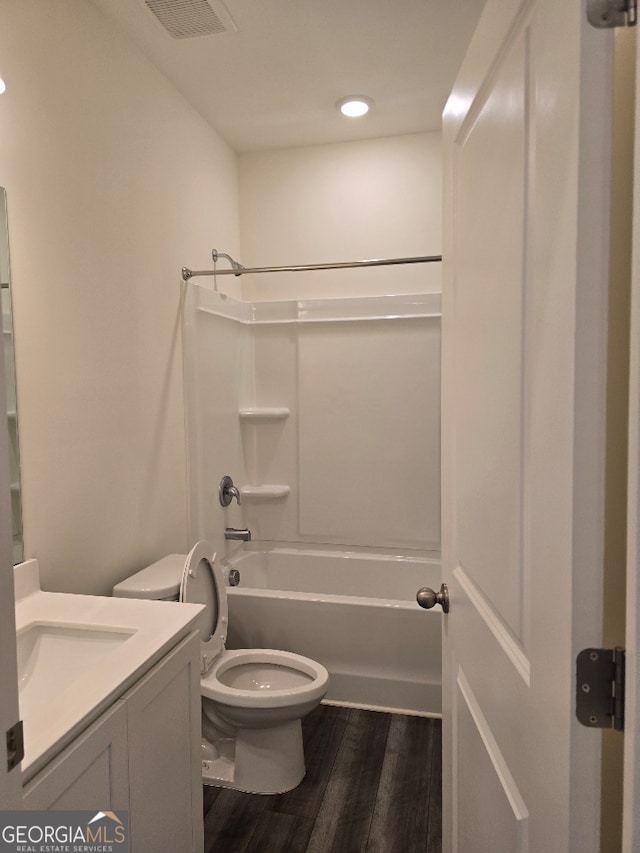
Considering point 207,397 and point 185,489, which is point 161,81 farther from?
point 185,489

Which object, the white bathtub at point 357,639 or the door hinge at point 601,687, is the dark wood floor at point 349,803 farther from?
the door hinge at point 601,687

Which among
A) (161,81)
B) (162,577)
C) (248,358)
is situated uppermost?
(161,81)

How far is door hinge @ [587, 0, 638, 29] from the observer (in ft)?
1.88

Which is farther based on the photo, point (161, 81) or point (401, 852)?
point (161, 81)

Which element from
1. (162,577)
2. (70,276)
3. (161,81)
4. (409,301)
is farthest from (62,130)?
(409,301)

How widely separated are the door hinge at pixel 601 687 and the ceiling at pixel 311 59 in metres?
2.16

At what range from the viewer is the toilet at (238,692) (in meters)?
1.90

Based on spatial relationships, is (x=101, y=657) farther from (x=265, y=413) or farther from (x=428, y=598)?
(x=265, y=413)

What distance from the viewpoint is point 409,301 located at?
3.04m

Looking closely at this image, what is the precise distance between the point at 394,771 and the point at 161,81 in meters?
2.90

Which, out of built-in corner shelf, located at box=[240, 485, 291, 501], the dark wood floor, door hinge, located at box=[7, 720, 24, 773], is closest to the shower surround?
built-in corner shelf, located at box=[240, 485, 291, 501]

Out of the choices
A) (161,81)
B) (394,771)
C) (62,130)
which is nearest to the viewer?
(62,130)

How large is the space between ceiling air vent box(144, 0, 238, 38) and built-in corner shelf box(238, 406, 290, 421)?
178cm

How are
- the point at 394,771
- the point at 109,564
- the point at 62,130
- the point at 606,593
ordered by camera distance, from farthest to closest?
the point at 394,771 → the point at 109,564 → the point at 62,130 → the point at 606,593
